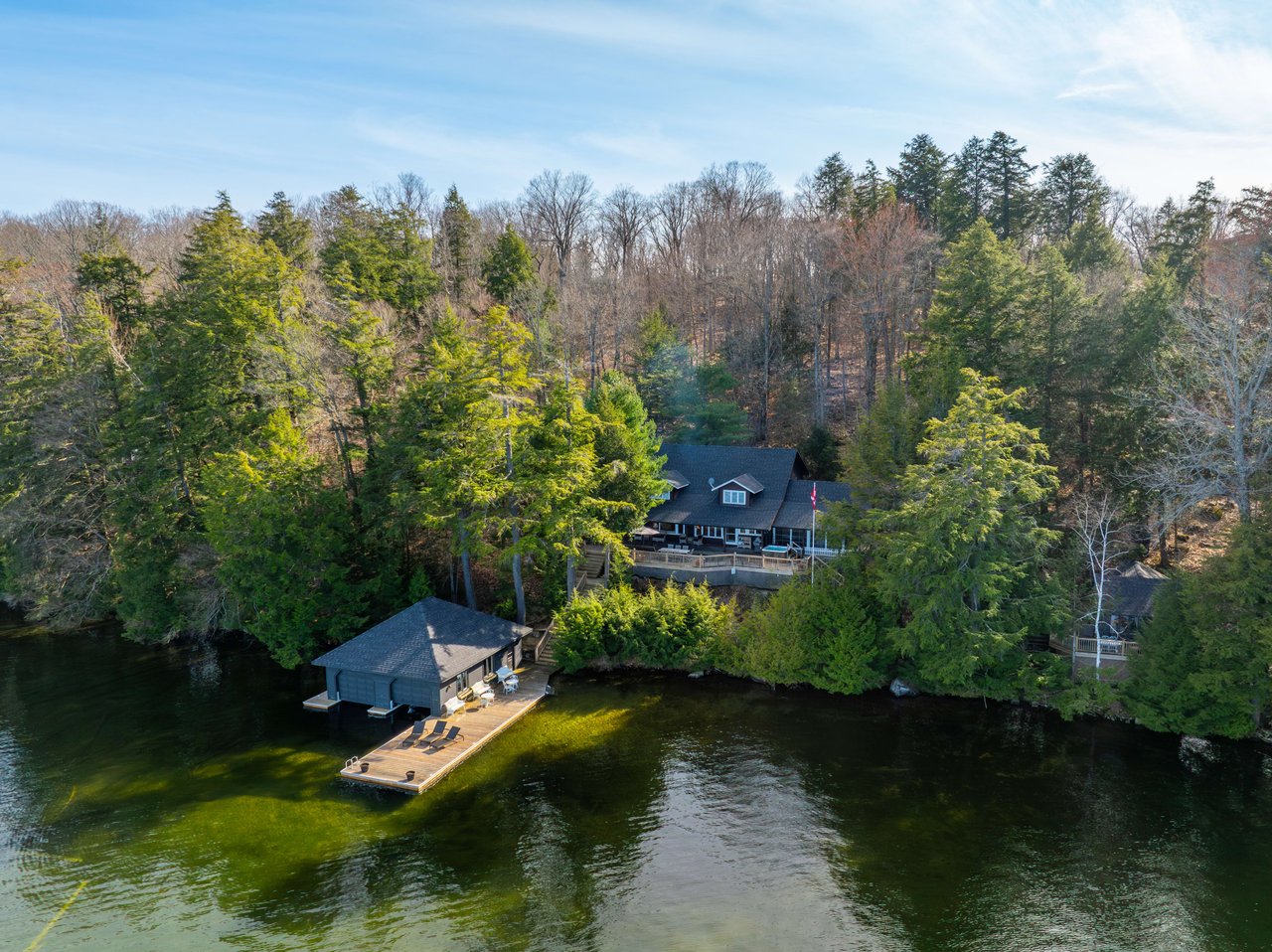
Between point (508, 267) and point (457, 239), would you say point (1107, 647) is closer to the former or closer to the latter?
point (508, 267)

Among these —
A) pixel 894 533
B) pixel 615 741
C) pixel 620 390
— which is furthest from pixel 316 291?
pixel 894 533

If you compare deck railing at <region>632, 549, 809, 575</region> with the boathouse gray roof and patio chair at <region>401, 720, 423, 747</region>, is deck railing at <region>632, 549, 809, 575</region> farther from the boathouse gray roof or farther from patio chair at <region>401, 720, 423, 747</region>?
patio chair at <region>401, 720, 423, 747</region>

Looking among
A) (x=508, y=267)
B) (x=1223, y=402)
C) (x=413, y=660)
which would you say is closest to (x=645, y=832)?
(x=413, y=660)

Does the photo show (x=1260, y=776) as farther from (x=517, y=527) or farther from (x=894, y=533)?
(x=517, y=527)

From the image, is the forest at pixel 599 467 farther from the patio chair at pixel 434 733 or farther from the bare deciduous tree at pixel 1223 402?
the patio chair at pixel 434 733

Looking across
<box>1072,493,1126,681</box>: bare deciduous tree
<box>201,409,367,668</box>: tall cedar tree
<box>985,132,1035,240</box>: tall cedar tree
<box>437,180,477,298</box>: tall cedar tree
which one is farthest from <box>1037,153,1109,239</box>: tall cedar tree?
<box>201,409,367,668</box>: tall cedar tree

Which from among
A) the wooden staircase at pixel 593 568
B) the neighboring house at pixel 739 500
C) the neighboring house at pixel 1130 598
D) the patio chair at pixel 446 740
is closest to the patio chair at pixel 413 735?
the patio chair at pixel 446 740
